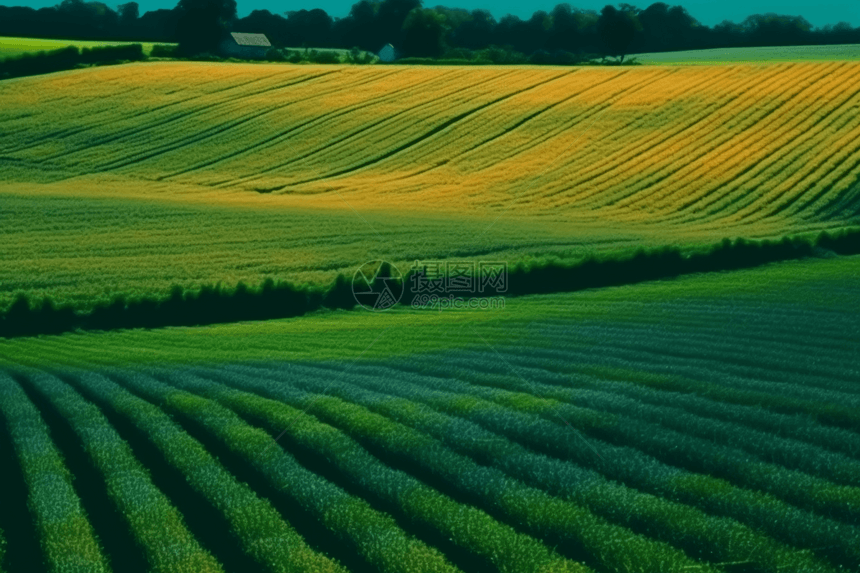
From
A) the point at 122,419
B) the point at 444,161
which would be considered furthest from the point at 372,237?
the point at 122,419

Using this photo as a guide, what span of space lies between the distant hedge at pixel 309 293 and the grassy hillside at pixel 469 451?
5.53m

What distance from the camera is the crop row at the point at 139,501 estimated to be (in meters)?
6.96

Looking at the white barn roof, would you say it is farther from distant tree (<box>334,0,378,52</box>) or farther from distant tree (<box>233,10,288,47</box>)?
distant tree (<box>233,10,288,47</box>)

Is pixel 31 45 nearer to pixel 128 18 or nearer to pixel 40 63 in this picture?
pixel 40 63

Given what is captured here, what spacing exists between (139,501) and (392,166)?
38.2 meters

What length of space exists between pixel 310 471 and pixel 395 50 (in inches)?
3377

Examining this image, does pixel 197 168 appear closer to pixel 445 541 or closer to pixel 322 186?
pixel 322 186

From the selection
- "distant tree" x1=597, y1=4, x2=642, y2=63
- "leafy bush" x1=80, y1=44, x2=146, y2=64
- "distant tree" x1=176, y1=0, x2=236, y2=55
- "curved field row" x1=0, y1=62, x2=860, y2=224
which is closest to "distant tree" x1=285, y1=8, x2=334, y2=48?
"distant tree" x1=176, y1=0, x2=236, y2=55

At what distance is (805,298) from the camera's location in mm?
21219

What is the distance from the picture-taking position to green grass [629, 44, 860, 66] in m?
73.8

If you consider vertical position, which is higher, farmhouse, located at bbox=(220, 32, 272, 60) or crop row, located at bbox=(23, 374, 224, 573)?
farmhouse, located at bbox=(220, 32, 272, 60)

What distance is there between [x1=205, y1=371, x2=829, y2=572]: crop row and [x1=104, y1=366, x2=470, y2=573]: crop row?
1.45m

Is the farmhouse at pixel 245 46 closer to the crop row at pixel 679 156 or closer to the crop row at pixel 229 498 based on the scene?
the crop row at pixel 679 156

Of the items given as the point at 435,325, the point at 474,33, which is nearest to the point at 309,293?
the point at 435,325
